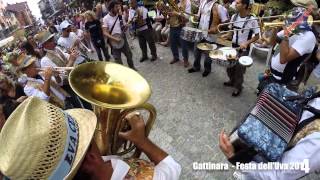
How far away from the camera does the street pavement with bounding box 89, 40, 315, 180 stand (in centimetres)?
375

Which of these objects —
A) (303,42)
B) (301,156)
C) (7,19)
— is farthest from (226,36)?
(7,19)

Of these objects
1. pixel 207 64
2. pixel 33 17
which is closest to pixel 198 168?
pixel 207 64

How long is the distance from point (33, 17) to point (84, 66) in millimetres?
80672

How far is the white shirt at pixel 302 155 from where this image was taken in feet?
5.28

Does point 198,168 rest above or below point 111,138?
below

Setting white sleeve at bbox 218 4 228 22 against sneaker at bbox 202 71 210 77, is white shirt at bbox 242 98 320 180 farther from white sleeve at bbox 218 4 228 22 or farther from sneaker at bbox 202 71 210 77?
sneaker at bbox 202 71 210 77

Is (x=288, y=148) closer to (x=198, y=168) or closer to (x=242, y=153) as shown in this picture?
(x=242, y=153)

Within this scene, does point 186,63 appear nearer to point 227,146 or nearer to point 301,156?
point 227,146

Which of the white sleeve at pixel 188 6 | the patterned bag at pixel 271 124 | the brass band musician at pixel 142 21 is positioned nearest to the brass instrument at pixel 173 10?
the white sleeve at pixel 188 6

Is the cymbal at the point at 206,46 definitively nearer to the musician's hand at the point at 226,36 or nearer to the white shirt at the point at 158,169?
the musician's hand at the point at 226,36

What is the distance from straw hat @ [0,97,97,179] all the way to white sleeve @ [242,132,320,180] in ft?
4.24

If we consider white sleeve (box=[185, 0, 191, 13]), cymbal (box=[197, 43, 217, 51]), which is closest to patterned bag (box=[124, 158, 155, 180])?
cymbal (box=[197, 43, 217, 51])

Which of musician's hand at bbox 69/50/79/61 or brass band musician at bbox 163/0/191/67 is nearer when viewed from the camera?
musician's hand at bbox 69/50/79/61

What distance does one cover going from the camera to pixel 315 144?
159 centimetres
